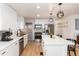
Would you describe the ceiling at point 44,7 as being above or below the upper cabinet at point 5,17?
above

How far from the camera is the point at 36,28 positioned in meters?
12.5

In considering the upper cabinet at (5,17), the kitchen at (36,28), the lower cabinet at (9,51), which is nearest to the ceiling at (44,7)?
the kitchen at (36,28)

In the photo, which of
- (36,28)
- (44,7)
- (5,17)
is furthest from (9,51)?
(36,28)

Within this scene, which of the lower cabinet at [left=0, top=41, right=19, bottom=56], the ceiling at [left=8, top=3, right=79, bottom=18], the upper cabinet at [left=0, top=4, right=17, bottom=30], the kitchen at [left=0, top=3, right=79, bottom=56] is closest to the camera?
the lower cabinet at [left=0, top=41, right=19, bottom=56]

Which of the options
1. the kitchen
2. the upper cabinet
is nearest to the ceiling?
the kitchen

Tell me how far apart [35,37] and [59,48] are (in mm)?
8663

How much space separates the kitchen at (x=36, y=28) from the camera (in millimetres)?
3873

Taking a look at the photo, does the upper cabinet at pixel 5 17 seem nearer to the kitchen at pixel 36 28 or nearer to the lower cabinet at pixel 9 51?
the kitchen at pixel 36 28

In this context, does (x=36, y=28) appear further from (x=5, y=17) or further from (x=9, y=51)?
(x=9, y=51)

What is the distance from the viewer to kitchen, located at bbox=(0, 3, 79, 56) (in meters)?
3.87

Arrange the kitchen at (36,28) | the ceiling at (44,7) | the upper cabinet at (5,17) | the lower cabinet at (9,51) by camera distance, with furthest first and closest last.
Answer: the ceiling at (44,7), the upper cabinet at (5,17), the kitchen at (36,28), the lower cabinet at (9,51)

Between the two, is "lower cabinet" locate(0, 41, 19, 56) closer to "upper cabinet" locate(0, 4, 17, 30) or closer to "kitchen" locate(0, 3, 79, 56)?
"kitchen" locate(0, 3, 79, 56)

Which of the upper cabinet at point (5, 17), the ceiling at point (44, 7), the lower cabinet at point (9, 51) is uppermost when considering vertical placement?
the ceiling at point (44, 7)

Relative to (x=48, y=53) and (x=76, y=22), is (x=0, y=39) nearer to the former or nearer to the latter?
(x=48, y=53)
